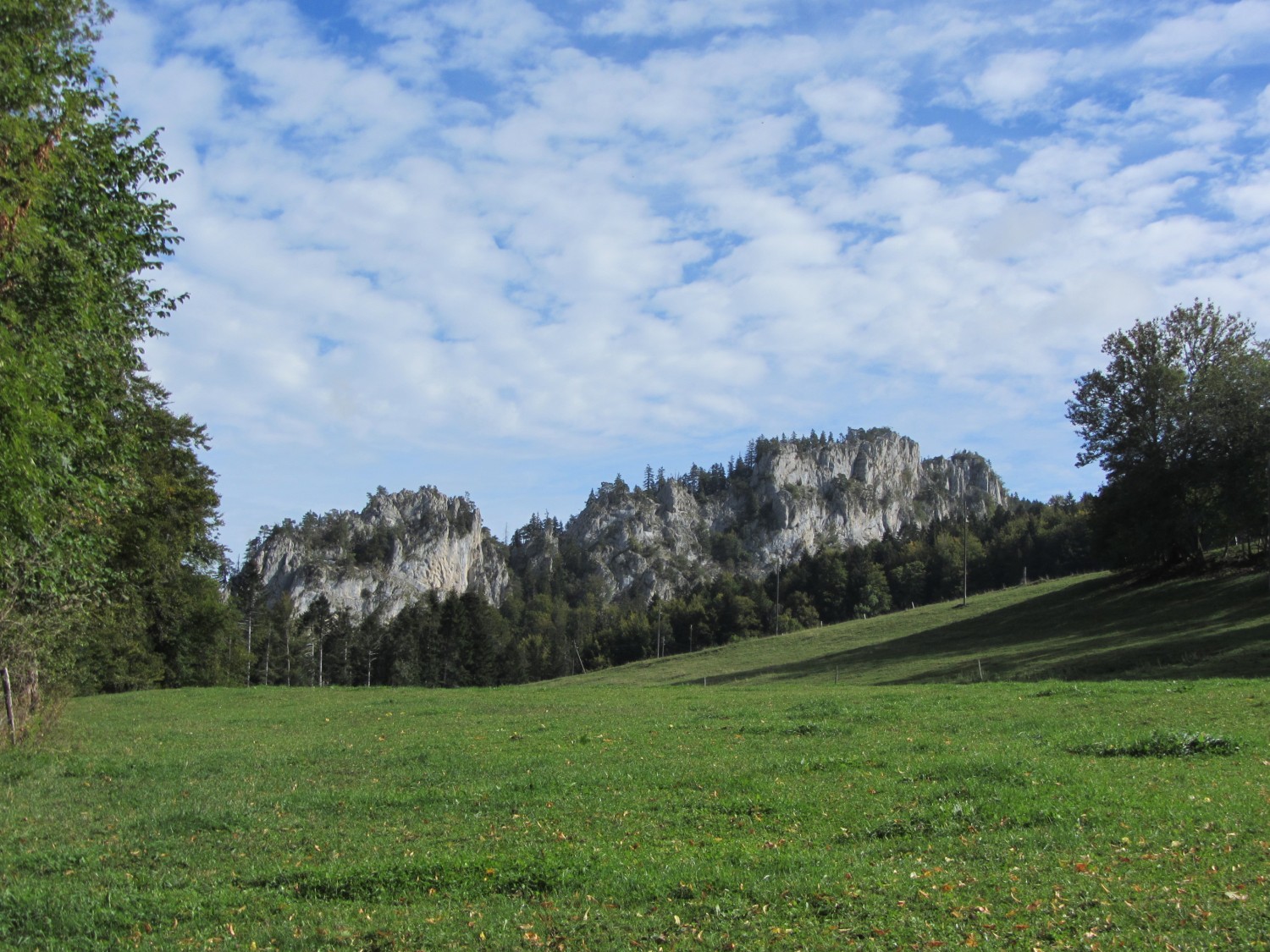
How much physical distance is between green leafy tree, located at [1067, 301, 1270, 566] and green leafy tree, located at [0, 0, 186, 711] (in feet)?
177

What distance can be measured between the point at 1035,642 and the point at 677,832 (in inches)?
1706

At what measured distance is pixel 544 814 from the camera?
1185cm

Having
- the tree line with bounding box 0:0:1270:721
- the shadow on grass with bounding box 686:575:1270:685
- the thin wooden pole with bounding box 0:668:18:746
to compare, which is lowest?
the shadow on grass with bounding box 686:575:1270:685

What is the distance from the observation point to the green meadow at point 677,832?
7.49m

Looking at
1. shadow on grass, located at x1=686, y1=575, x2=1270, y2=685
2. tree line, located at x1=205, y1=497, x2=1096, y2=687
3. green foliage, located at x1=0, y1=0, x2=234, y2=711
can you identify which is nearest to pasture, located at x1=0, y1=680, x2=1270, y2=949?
green foliage, located at x1=0, y1=0, x2=234, y2=711

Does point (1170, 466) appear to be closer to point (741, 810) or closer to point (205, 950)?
point (741, 810)

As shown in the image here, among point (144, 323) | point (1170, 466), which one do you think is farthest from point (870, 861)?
point (1170, 466)

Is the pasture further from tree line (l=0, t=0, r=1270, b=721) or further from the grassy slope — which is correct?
the grassy slope

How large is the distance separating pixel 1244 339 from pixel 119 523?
6205 cm

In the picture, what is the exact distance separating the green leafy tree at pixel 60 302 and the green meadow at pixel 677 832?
14.3 ft

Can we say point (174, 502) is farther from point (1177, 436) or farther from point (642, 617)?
point (642, 617)

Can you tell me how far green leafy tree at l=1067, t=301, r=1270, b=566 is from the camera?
49.8m

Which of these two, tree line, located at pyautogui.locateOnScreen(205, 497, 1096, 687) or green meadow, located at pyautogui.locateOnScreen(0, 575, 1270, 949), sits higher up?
tree line, located at pyautogui.locateOnScreen(205, 497, 1096, 687)

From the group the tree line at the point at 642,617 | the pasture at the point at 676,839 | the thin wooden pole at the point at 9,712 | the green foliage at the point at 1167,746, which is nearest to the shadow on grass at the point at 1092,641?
the pasture at the point at 676,839
